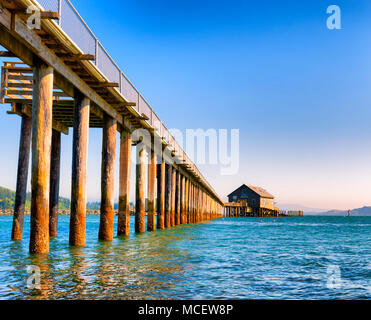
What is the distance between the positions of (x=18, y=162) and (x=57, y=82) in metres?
4.84

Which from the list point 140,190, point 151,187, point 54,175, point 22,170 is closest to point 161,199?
point 151,187

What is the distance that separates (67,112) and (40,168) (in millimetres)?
7267

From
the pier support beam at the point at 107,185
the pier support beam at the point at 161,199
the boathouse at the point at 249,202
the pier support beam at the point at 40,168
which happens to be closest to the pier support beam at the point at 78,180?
the pier support beam at the point at 107,185

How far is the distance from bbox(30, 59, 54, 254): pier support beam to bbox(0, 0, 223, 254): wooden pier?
0.02 m

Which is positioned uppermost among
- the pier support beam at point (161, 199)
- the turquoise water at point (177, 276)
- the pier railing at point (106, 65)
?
the pier railing at point (106, 65)

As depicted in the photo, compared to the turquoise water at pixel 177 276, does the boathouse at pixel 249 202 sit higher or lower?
higher

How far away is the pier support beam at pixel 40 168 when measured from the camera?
10797 millimetres

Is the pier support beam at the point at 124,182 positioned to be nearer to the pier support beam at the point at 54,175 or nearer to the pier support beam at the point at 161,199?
the pier support beam at the point at 54,175

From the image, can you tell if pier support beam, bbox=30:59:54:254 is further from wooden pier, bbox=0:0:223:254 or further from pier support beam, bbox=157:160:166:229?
pier support beam, bbox=157:160:166:229

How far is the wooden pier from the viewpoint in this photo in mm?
10742

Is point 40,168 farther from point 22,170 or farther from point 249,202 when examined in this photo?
point 249,202

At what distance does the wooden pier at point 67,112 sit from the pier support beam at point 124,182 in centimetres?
4

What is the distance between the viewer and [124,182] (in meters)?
18.5
